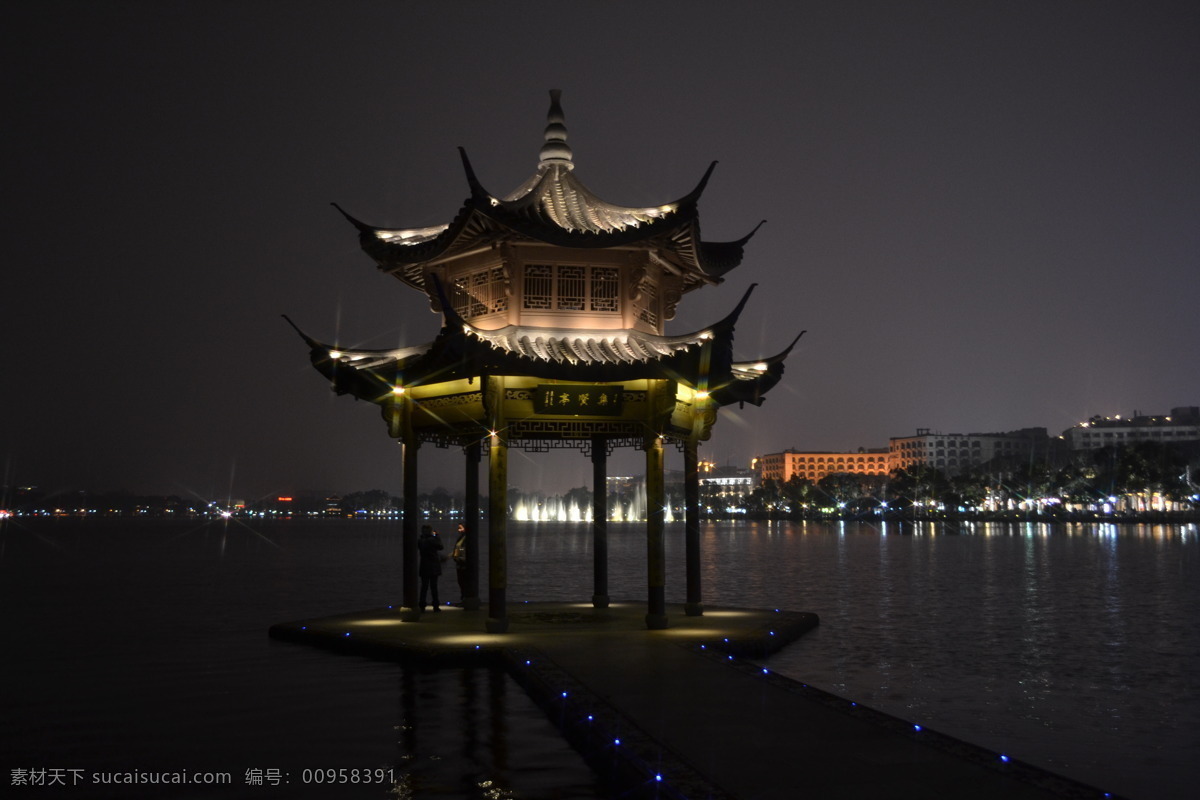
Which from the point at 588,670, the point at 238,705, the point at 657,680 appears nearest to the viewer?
the point at 657,680

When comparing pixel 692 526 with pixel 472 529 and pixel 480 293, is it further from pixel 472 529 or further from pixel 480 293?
pixel 480 293

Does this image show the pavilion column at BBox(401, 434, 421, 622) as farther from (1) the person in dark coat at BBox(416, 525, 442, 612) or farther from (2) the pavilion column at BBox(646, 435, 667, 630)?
(2) the pavilion column at BBox(646, 435, 667, 630)

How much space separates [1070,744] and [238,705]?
1256 centimetres

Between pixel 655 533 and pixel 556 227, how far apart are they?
662cm

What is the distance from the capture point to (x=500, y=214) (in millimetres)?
18859

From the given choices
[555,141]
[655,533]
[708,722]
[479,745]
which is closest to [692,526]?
[655,533]

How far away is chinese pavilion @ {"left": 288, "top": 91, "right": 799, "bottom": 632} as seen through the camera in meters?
19.2

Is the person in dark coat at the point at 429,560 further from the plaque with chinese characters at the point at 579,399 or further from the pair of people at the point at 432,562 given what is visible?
the plaque with chinese characters at the point at 579,399

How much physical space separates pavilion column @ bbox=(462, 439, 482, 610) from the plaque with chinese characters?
382 cm

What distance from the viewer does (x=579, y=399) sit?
19891mm

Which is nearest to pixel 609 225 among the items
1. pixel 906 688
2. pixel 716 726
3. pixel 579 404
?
pixel 579 404

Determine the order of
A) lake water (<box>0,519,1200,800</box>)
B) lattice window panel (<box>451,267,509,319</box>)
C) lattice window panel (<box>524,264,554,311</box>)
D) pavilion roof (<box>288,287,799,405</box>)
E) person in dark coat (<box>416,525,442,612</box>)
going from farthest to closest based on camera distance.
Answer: person in dark coat (<box>416,525,442,612</box>) → lattice window panel (<box>451,267,509,319</box>) → lattice window panel (<box>524,264,554,311</box>) → pavilion roof (<box>288,287,799,405</box>) → lake water (<box>0,519,1200,800</box>)

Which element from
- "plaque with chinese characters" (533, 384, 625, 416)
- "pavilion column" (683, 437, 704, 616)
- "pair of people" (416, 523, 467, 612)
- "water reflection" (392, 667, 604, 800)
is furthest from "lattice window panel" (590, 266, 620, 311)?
"water reflection" (392, 667, 604, 800)

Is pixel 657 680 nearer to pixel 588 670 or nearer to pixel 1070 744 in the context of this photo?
pixel 588 670
